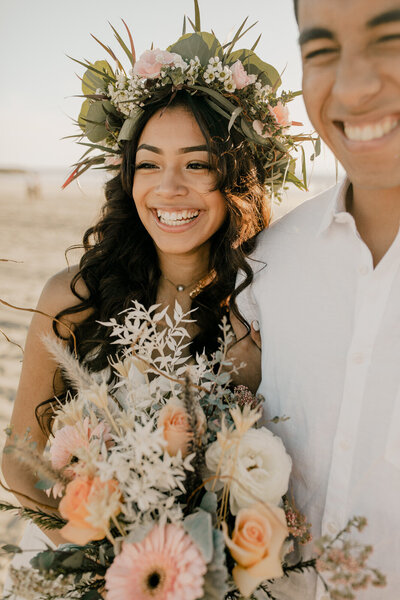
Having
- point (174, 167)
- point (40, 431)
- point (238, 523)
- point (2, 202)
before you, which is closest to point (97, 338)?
point (40, 431)

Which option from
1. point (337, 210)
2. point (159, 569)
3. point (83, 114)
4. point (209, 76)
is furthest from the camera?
point (83, 114)

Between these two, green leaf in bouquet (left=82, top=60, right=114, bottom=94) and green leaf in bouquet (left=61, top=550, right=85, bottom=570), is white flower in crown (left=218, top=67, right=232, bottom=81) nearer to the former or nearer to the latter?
green leaf in bouquet (left=82, top=60, right=114, bottom=94)

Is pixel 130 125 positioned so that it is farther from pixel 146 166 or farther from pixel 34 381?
pixel 34 381

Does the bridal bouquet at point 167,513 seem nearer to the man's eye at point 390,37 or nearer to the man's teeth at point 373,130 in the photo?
the man's teeth at point 373,130

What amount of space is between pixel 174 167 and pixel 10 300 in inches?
252

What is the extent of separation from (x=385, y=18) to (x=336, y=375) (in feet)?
3.77

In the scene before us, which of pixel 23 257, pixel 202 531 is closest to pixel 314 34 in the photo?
pixel 202 531

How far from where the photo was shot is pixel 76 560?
1389mm

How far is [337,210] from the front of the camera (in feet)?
6.18

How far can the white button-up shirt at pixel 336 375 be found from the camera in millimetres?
1640

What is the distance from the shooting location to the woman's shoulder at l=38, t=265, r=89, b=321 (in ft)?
Result: 9.00

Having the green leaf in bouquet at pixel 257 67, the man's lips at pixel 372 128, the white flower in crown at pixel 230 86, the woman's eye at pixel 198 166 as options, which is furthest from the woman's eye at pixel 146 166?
the man's lips at pixel 372 128

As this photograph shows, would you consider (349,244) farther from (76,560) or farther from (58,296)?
(58,296)

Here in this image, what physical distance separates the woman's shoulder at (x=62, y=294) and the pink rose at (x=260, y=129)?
4.38ft
